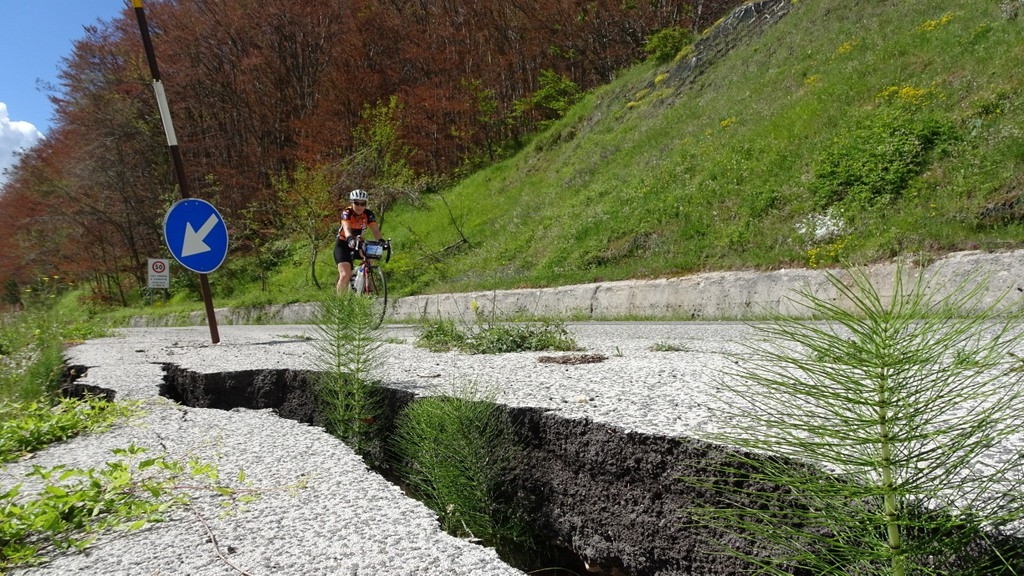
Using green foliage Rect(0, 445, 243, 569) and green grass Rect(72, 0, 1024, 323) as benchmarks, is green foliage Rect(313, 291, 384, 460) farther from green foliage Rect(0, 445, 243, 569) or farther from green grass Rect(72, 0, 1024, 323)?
green grass Rect(72, 0, 1024, 323)

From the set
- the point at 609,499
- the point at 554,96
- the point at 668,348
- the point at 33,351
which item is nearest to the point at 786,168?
the point at 668,348

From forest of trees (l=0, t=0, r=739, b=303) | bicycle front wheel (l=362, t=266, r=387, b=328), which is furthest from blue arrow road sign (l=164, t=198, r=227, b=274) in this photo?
forest of trees (l=0, t=0, r=739, b=303)

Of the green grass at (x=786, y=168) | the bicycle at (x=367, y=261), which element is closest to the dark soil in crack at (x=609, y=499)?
the green grass at (x=786, y=168)

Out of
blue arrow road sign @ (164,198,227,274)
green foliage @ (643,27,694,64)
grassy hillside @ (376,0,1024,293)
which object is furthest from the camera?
green foliage @ (643,27,694,64)

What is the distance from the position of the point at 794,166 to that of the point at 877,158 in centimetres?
128

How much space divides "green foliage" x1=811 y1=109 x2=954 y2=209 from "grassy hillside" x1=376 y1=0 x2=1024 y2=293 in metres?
0.02

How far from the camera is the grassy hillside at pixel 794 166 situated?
21.7 ft

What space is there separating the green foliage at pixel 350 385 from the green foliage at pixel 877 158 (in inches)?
266

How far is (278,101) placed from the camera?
30.1 m

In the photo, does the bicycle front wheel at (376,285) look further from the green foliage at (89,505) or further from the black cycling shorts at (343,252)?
the green foliage at (89,505)

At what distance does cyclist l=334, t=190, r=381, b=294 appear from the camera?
797 cm

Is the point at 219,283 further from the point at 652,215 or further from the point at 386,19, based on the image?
the point at 652,215

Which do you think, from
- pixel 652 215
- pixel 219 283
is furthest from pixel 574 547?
pixel 219 283

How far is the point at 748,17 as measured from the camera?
15469mm
